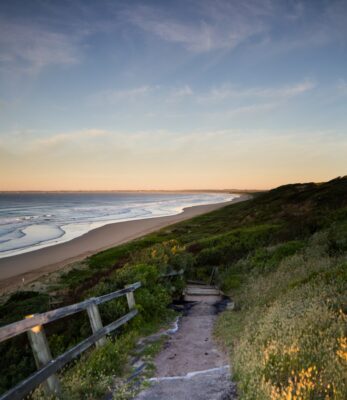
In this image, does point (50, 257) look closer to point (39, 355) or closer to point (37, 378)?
point (39, 355)

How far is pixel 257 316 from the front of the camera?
27.6 ft

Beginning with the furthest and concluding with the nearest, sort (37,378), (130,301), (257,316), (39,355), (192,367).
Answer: (130,301) → (257,316) → (192,367) → (39,355) → (37,378)

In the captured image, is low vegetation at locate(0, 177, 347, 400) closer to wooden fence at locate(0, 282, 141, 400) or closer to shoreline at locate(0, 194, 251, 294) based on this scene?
wooden fence at locate(0, 282, 141, 400)

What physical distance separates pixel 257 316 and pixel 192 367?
256 cm

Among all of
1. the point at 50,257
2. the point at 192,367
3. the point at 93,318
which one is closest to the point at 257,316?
the point at 192,367

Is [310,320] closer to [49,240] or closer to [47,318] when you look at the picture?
[47,318]

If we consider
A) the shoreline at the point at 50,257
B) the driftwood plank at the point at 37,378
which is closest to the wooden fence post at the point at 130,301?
the driftwood plank at the point at 37,378

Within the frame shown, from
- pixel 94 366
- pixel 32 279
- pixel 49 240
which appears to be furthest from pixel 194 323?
pixel 49 240

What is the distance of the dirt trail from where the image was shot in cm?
525

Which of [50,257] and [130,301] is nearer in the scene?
[130,301]

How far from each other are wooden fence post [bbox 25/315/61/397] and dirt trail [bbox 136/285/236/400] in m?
1.32

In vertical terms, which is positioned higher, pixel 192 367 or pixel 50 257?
pixel 192 367

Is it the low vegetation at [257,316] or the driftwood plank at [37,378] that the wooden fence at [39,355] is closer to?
the driftwood plank at [37,378]

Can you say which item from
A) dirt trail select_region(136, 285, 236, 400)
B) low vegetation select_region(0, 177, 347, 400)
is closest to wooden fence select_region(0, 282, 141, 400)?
low vegetation select_region(0, 177, 347, 400)
